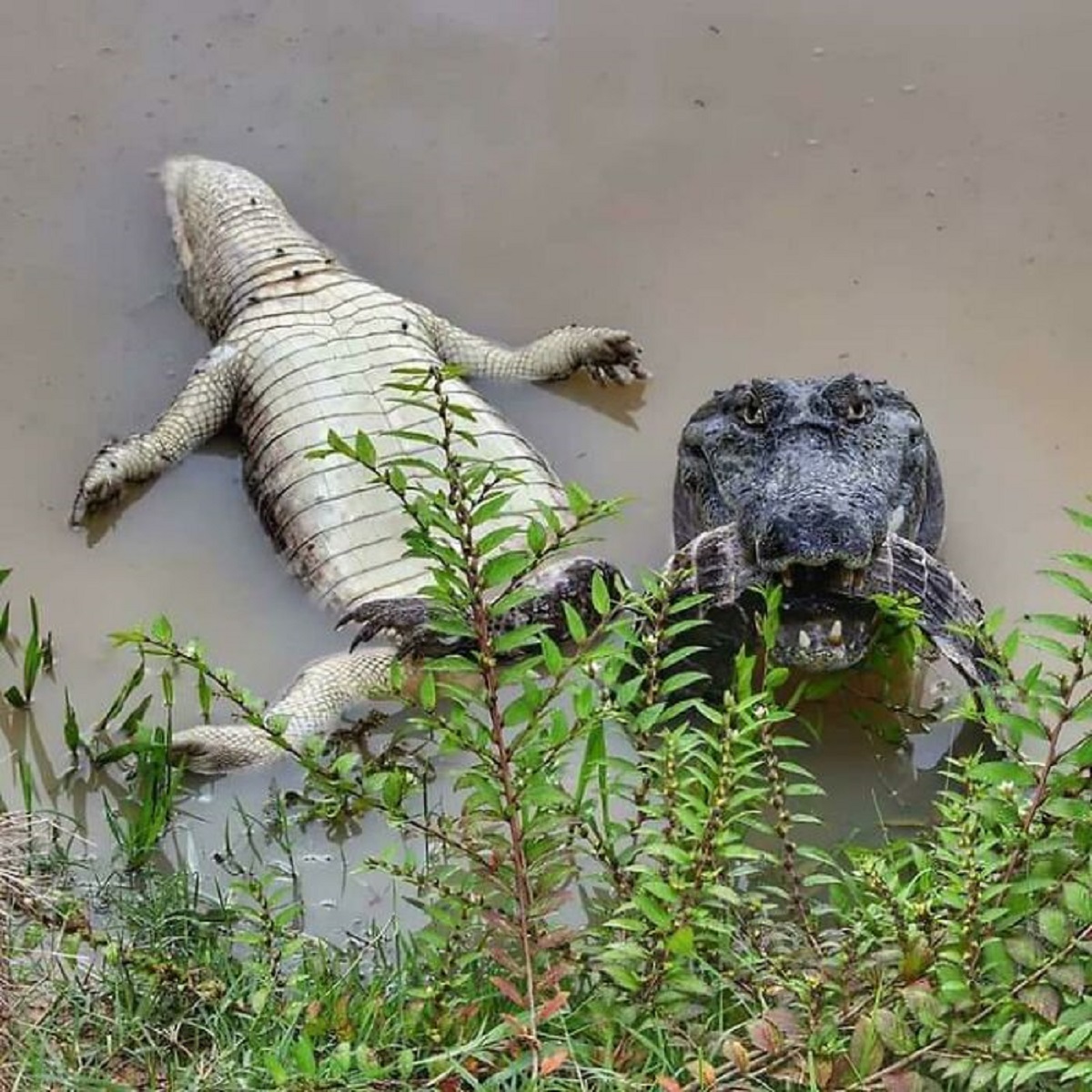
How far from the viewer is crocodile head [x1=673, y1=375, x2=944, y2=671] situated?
3.38 meters

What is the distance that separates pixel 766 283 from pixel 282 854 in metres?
2.53

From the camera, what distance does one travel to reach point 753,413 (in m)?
3.92

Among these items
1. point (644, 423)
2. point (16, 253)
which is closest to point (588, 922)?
point (644, 423)

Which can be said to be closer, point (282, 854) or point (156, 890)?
point (156, 890)

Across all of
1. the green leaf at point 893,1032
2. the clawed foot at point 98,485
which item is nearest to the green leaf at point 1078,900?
the green leaf at point 893,1032

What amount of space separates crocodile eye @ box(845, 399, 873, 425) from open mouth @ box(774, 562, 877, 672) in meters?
0.57

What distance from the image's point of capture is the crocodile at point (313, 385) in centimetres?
429

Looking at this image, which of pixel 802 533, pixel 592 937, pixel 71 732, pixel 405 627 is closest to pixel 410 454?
pixel 405 627

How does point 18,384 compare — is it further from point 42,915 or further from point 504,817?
point 504,817

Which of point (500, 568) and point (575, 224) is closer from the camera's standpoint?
point (500, 568)

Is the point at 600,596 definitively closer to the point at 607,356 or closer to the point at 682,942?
the point at 682,942

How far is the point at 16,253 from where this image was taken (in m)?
5.22

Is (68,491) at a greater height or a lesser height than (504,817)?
greater

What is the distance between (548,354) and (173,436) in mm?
1221
